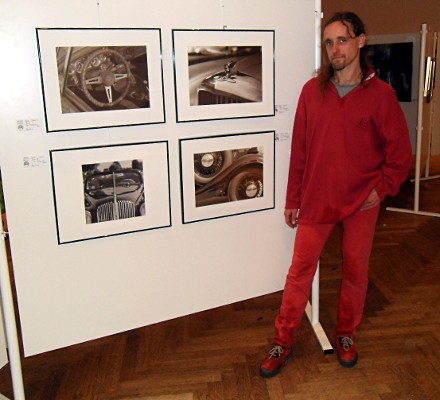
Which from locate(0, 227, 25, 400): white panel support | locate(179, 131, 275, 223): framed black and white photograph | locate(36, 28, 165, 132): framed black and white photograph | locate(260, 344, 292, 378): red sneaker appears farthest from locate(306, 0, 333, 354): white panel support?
locate(0, 227, 25, 400): white panel support

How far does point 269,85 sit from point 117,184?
99 cm

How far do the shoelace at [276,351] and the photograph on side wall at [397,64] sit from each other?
13.6 feet

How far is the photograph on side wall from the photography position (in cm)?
593

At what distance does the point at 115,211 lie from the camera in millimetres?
2561

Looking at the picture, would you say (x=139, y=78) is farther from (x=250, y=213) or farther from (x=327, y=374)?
(x=327, y=374)

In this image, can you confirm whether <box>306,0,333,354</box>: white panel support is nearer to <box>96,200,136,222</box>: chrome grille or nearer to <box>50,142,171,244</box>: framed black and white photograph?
<box>50,142,171,244</box>: framed black and white photograph

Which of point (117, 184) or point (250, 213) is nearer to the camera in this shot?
point (117, 184)

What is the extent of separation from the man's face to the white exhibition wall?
1.45 feet

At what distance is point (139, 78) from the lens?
2.46 metres

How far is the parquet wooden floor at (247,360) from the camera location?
2.52 metres

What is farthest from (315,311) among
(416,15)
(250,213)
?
(416,15)

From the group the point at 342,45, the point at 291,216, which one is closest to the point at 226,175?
the point at 291,216

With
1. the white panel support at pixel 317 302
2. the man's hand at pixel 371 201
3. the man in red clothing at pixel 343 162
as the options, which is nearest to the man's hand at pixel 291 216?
the man in red clothing at pixel 343 162

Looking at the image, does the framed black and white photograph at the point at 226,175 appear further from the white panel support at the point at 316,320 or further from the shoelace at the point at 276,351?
the shoelace at the point at 276,351
